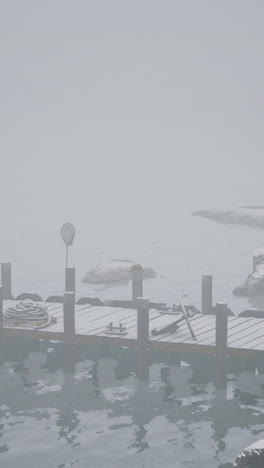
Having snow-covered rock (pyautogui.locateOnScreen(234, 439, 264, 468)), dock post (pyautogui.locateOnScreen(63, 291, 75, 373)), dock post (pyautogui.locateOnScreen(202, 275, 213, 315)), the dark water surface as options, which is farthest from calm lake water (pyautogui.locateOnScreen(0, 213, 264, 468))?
snow-covered rock (pyautogui.locateOnScreen(234, 439, 264, 468))

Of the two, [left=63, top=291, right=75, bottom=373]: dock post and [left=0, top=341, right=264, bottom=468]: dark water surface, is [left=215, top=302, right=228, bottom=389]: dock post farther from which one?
[left=63, top=291, right=75, bottom=373]: dock post

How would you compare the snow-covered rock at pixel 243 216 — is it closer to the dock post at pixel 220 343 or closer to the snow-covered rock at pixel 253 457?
the dock post at pixel 220 343

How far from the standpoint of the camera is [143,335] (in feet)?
74.6

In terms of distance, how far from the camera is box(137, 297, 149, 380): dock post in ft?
74.2

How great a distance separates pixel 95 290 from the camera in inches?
1907

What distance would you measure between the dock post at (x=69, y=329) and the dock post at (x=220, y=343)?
453 centimetres

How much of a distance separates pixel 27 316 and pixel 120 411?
5.69 metres

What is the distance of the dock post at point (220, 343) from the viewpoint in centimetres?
2189

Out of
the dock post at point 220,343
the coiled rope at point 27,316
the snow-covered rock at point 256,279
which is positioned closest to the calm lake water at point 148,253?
the snow-covered rock at point 256,279

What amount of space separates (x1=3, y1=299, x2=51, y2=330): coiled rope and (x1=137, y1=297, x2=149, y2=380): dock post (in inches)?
144

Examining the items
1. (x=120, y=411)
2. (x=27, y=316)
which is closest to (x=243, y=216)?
(x=27, y=316)

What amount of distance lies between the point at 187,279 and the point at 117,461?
36.3m

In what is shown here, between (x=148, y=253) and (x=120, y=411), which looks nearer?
(x=120, y=411)

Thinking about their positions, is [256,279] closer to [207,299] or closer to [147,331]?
[207,299]
